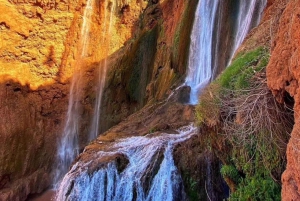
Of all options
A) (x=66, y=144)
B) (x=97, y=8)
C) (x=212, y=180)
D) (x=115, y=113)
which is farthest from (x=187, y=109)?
(x=97, y=8)

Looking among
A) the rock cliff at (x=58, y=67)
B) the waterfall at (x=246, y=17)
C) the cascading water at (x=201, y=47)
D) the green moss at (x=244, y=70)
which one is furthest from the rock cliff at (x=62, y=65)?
the green moss at (x=244, y=70)

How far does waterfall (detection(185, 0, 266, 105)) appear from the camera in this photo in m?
9.48

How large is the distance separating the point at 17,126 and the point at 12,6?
5290 mm

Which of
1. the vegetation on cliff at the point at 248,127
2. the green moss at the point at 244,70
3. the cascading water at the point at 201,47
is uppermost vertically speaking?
the cascading water at the point at 201,47

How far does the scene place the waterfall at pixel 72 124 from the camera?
1545cm

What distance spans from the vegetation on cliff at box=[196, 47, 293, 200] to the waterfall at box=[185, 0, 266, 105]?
4.17 m

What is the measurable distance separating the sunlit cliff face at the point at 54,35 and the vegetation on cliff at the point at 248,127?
39.6ft

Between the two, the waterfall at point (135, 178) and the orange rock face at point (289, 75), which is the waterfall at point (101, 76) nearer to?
the waterfall at point (135, 178)

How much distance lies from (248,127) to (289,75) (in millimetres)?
978

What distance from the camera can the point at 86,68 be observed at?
17000mm

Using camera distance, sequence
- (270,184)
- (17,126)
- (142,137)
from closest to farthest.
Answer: (270,184), (142,137), (17,126)

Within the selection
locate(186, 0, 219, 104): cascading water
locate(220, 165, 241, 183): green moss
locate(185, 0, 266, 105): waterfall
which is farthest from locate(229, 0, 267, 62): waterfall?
locate(220, 165, 241, 183): green moss

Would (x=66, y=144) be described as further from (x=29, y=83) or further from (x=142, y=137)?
(x=142, y=137)

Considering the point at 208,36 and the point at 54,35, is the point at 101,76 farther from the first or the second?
the point at 208,36
